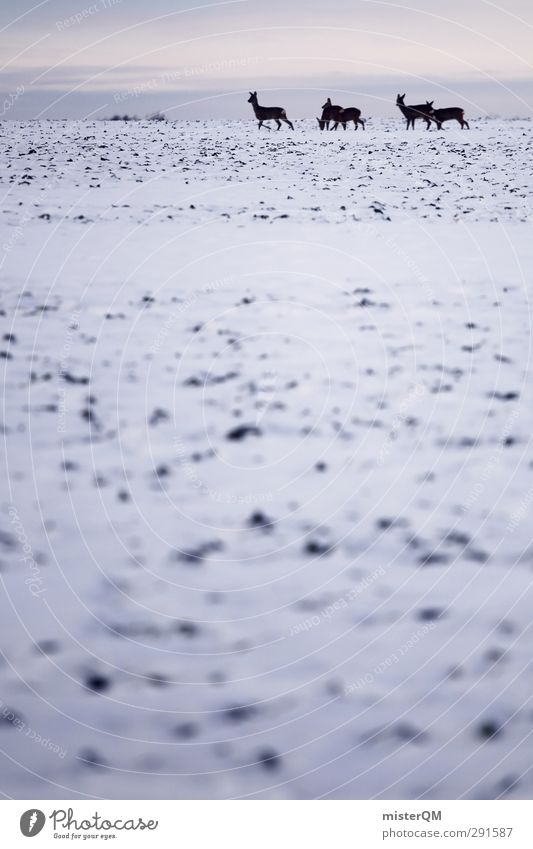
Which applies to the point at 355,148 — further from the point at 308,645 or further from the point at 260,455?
the point at 308,645

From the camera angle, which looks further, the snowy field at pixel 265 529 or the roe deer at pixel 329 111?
the roe deer at pixel 329 111

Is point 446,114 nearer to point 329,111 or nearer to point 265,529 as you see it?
point 329,111

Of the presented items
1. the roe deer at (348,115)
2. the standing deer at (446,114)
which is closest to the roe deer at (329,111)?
the roe deer at (348,115)

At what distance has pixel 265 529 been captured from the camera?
4816mm

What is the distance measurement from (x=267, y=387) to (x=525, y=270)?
5.89 metres

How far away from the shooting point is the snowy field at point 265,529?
3.31 meters

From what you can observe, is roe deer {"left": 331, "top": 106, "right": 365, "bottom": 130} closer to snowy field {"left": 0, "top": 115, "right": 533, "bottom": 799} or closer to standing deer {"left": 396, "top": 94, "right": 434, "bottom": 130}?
standing deer {"left": 396, "top": 94, "right": 434, "bottom": 130}

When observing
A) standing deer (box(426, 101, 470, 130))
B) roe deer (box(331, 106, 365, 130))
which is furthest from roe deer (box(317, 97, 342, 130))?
standing deer (box(426, 101, 470, 130))

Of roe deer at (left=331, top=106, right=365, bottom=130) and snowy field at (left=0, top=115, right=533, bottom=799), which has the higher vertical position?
roe deer at (left=331, top=106, right=365, bottom=130)

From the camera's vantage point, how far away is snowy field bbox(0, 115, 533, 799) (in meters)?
3.31

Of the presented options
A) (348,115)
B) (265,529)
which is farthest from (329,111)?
(265,529)

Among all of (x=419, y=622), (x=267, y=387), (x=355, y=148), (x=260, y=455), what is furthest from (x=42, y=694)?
(x=355, y=148)

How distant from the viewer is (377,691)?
142 inches

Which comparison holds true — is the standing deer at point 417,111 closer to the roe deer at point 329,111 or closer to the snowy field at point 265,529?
the roe deer at point 329,111
